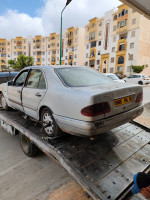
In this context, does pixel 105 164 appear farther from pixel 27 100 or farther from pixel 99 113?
pixel 27 100

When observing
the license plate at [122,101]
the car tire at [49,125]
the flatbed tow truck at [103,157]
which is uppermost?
the license plate at [122,101]

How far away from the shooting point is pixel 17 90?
375cm

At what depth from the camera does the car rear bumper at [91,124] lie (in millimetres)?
2045

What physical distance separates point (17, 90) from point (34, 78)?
78cm

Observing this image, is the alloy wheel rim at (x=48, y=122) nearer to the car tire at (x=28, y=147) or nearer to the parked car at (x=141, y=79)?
the car tire at (x=28, y=147)

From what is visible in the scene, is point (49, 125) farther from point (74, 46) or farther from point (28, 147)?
point (74, 46)

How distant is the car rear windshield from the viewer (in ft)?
8.57

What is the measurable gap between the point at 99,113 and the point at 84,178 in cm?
87

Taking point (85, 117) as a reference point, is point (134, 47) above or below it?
above

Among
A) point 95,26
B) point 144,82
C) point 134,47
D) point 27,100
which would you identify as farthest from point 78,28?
point 27,100

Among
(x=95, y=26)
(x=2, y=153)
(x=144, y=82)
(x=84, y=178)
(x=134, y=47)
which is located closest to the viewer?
(x=84, y=178)

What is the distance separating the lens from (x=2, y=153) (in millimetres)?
3455

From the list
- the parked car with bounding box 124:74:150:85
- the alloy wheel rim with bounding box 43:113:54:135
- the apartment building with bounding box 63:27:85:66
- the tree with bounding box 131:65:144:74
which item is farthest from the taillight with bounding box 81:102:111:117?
the apartment building with bounding box 63:27:85:66

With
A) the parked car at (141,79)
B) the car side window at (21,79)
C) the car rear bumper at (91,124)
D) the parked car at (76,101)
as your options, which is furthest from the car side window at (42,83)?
the parked car at (141,79)
